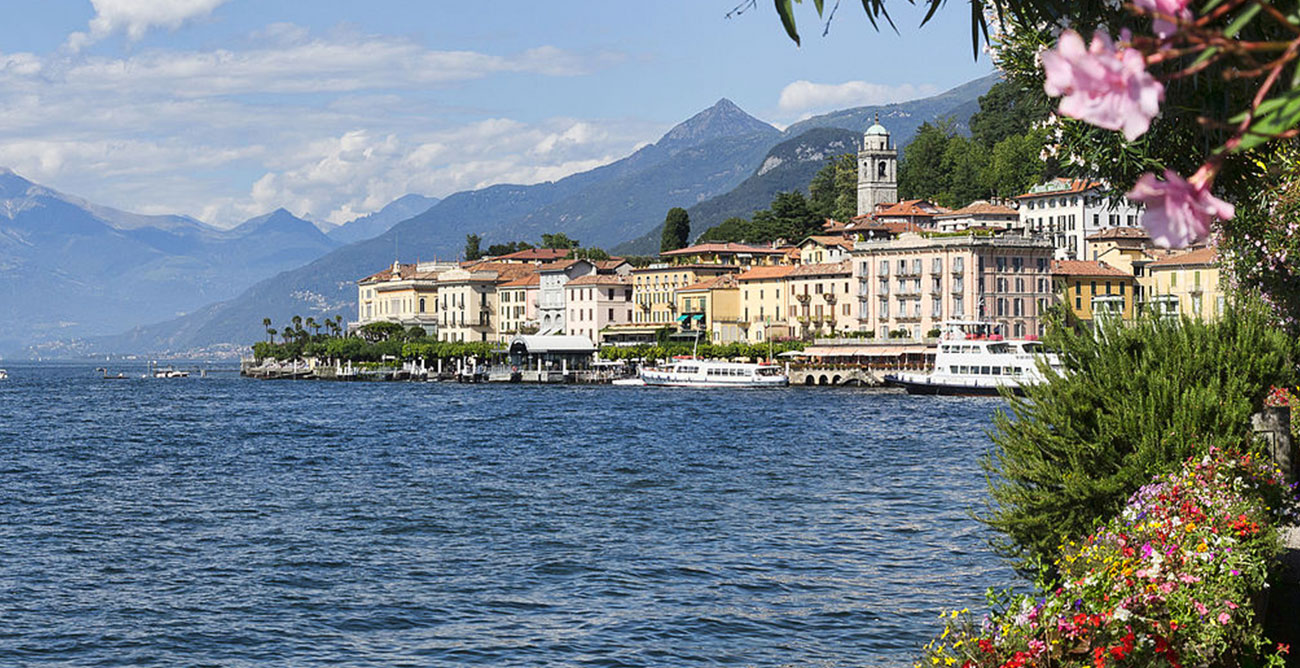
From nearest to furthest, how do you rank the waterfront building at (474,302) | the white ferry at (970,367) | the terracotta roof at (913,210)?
the white ferry at (970,367)
the terracotta roof at (913,210)
the waterfront building at (474,302)

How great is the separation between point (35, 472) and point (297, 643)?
29.5 m

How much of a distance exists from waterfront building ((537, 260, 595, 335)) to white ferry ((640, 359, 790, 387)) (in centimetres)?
3704

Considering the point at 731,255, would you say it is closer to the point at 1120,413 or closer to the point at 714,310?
the point at 714,310

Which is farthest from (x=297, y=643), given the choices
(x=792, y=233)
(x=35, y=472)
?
(x=792, y=233)

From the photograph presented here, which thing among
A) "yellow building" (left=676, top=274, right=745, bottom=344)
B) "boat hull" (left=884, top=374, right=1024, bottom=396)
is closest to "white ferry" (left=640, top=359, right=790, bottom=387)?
"boat hull" (left=884, top=374, right=1024, bottom=396)

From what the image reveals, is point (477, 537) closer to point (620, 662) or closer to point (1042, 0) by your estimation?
point (620, 662)

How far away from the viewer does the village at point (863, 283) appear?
115 metres

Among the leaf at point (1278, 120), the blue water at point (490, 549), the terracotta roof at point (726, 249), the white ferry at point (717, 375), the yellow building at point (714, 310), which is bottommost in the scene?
the blue water at point (490, 549)

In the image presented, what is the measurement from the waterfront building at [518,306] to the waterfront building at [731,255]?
23.7m

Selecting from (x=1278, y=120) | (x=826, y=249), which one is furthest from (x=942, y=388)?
(x=1278, y=120)

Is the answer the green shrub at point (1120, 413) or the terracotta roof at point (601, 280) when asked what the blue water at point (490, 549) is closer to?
the green shrub at point (1120, 413)

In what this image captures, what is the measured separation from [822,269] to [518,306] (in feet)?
175

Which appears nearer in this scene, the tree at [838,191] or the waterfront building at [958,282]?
the waterfront building at [958,282]

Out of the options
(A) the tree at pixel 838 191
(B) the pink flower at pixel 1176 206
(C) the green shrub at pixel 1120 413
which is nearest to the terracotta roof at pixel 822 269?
(A) the tree at pixel 838 191
